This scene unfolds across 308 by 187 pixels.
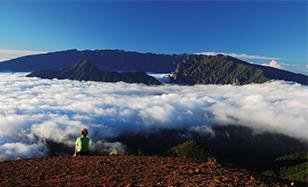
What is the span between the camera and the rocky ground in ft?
70.7

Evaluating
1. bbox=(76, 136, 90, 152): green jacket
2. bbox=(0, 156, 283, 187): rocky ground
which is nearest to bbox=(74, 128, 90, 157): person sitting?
bbox=(76, 136, 90, 152): green jacket

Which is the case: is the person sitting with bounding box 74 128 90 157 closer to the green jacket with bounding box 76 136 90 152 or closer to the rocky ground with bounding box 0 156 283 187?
the green jacket with bounding box 76 136 90 152

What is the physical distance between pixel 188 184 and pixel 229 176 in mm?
2764

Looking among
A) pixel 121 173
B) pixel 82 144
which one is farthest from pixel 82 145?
pixel 121 173

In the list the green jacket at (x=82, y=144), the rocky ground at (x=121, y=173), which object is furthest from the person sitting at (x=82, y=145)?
the rocky ground at (x=121, y=173)

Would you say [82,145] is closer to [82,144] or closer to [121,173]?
A: [82,144]

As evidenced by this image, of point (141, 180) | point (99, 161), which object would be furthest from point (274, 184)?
point (99, 161)

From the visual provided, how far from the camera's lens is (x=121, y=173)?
23.8 m

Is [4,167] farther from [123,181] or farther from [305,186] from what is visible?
[305,186]

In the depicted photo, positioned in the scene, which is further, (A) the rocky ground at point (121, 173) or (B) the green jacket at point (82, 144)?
(B) the green jacket at point (82, 144)

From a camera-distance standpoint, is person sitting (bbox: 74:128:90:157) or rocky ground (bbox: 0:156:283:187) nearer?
rocky ground (bbox: 0:156:283:187)

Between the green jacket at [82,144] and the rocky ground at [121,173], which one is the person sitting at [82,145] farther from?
the rocky ground at [121,173]

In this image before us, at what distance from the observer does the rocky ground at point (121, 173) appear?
21.5 metres

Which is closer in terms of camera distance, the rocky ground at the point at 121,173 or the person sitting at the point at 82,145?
the rocky ground at the point at 121,173
